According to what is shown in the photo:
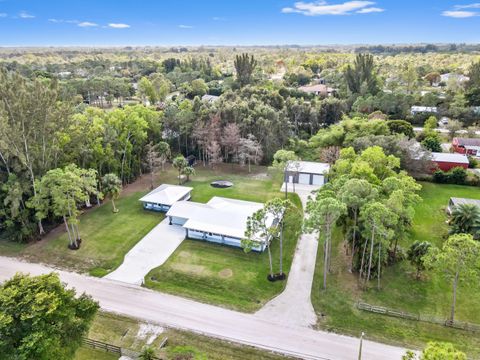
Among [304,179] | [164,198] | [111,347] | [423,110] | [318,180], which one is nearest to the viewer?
[111,347]

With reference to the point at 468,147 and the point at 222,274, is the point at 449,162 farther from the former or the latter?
the point at 222,274

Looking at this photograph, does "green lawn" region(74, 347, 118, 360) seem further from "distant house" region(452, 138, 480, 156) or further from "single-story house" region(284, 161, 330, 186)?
"distant house" region(452, 138, 480, 156)

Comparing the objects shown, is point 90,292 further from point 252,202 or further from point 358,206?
point 358,206

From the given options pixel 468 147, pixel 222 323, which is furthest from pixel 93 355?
pixel 468 147

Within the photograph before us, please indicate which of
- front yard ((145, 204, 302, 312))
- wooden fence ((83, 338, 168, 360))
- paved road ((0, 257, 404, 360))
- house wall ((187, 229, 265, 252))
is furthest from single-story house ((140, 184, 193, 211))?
wooden fence ((83, 338, 168, 360))


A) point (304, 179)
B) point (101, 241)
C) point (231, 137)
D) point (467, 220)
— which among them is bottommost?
point (101, 241)

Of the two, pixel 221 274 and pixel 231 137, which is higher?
pixel 231 137

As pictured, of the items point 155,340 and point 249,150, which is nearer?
point 155,340

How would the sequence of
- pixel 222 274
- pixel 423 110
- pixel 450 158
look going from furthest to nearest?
pixel 423 110
pixel 450 158
pixel 222 274

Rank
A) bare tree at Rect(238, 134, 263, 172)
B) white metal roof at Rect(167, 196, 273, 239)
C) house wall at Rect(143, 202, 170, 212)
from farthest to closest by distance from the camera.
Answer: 1. bare tree at Rect(238, 134, 263, 172)
2. house wall at Rect(143, 202, 170, 212)
3. white metal roof at Rect(167, 196, 273, 239)
